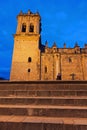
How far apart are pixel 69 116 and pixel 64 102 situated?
35.4 inches

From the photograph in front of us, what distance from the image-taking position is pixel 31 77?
29781 mm

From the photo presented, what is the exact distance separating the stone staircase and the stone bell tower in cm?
Result: 2240

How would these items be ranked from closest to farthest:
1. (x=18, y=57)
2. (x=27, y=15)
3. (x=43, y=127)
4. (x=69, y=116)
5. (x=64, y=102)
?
(x=43, y=127) → (x=69, y=116) → (x=64, y=102) → (x=18, y=57) → (x=27, y=15)

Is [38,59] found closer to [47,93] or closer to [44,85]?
[44,85]

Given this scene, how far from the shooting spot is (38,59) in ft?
103

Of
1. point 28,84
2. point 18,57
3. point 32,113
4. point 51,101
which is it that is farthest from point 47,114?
point 18,57

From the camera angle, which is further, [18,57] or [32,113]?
[18,57]

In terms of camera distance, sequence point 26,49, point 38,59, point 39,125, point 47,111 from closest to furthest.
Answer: point 39,125
point 47,111
point 38,59
point 26,49

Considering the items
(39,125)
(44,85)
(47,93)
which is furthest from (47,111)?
(44,85)

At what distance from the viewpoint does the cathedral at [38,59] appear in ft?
99.0

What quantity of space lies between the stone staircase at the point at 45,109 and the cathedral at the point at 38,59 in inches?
870

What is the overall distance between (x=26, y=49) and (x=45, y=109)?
29.0m

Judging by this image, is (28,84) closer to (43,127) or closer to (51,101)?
(51,101)

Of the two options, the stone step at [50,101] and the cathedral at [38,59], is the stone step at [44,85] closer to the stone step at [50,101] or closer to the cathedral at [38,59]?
the stone step at [50,101]
